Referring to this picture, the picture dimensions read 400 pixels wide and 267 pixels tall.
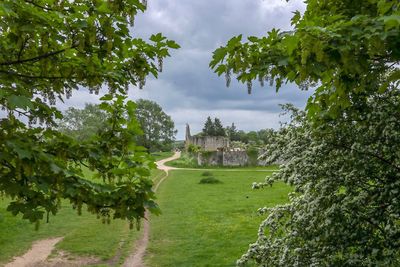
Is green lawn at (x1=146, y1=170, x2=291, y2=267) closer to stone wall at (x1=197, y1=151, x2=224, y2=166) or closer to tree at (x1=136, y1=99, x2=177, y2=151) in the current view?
stone wall at (x1=197, y1=151, x2=224, y2=166)

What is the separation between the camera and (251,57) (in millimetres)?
4965

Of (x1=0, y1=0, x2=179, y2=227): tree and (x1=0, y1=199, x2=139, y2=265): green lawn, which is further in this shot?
(x1=0, y1=199, x2=139, y2=265): green lawn

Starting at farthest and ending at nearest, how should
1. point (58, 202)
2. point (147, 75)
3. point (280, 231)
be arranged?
point (280, 231)
point (147, 75)
point (58, 202)

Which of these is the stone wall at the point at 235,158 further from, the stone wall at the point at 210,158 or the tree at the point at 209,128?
the tree at the point at 209,128

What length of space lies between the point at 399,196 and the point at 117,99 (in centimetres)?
523

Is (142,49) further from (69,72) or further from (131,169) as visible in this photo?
(131,169)

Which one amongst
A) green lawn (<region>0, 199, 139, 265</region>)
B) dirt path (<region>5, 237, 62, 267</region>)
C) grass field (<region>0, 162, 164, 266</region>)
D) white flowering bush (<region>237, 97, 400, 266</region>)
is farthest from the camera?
green lawn (<region>0, 199, 139, 265</region>)

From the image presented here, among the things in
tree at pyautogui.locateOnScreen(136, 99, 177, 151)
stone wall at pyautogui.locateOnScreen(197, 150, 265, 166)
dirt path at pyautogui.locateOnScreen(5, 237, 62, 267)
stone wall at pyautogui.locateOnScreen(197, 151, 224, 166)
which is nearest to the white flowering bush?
dirt path at pyautogui.locateOnScreen(5, 237, 62, 267)

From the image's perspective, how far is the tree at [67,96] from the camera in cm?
488

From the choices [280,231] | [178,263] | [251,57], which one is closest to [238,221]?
[178,263]

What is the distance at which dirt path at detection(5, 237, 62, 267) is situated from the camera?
525 inches

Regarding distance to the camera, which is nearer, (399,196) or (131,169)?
(131,169)

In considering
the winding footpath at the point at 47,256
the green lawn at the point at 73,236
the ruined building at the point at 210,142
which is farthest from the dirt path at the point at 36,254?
the ruined building at the point at 210,142

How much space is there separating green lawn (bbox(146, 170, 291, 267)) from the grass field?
1.35 metres
